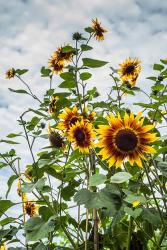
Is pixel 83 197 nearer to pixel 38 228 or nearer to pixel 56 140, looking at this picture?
pixel 38 228

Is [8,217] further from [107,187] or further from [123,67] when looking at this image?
[123,67]

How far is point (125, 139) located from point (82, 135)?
0.23m

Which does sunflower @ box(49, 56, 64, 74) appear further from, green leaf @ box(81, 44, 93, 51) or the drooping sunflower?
the drooping sunflower

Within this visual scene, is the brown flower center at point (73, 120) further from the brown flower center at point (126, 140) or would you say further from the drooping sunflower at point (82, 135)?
the brown flower center at point (126, 140)

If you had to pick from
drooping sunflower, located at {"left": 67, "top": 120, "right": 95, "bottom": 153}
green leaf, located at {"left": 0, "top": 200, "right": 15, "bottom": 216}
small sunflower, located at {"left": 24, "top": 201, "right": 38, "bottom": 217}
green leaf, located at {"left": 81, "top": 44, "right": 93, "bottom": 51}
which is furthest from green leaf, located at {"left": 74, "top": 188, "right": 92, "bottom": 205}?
small sunflower, located at {"left": 24, "top": 201, "right": 38, "bottom": 217}

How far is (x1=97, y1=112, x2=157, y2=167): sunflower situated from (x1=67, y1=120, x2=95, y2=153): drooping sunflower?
0.09 metres

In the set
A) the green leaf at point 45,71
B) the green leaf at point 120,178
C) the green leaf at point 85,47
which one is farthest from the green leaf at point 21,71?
the green leaf at point 120,178

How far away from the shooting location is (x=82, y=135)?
181cm

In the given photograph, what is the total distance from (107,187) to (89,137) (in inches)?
12.6

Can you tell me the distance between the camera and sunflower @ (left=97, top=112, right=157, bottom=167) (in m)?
1.60

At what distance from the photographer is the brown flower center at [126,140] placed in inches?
64.8

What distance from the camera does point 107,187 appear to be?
1.56 meters

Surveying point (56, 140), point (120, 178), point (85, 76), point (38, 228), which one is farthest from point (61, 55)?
point (120, 178)

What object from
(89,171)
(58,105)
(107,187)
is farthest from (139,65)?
(107,187)
